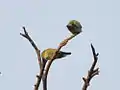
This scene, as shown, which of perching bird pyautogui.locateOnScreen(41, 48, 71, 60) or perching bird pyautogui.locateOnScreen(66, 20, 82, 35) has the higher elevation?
perching bird pyautogui.locateOnScreen(66, 20, 82, 35)

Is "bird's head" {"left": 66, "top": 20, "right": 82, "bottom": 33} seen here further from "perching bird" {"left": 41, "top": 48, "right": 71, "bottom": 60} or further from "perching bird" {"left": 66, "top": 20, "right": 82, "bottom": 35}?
"perching bird" {"left": 41, "top": 48, "right": 71, "bottom": 60}

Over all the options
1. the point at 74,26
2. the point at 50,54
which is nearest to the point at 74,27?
the point at 74,26

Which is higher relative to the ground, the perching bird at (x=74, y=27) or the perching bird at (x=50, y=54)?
the perching bird at (x=74, y=27)

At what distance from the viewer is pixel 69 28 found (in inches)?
52.4

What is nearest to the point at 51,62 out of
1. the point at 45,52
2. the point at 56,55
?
the point at 56,55

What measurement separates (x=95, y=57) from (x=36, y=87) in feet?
0.96

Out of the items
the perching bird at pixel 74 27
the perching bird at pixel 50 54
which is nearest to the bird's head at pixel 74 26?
the perching bird at pixel 74 27

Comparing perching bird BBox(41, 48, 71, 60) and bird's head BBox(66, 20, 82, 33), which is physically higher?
bird's head BBox(66, 20, 82, 33)

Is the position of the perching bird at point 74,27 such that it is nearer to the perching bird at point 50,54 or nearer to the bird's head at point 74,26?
the bird's head at point 74,26

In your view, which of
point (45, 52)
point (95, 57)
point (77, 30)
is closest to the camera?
point (95, 57)

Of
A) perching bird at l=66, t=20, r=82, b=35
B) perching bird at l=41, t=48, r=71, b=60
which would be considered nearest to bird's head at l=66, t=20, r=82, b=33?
perching bird at l=66, t=20, r=82, b=35

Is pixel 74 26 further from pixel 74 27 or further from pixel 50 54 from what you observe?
pixel 50 54

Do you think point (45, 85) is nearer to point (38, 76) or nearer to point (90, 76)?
point (38, 76)

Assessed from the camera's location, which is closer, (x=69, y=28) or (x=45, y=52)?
(x=69, y=28)
